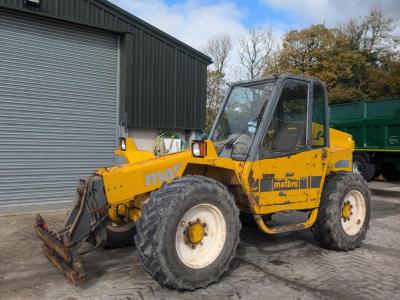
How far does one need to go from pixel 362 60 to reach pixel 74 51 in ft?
97.7

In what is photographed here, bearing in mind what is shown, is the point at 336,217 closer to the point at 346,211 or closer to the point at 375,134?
the point at 346,211

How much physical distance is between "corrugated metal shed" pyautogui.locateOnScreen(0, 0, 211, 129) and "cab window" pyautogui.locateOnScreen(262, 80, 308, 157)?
592 centimetres

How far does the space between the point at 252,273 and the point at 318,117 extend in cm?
255

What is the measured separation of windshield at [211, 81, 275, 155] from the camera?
19.5ft

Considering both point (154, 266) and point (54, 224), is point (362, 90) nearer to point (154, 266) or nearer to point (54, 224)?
point (54, 224)

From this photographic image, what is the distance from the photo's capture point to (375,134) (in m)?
16.6

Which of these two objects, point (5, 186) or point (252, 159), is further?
point (5, 186)

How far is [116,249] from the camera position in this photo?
21.2 ft

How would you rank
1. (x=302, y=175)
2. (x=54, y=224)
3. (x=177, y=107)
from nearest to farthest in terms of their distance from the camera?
(x=302, y=175), (x=54, y=224), (x=177, y=107)

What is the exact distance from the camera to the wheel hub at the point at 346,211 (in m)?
6.84

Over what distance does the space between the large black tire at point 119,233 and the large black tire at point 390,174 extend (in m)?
14.1

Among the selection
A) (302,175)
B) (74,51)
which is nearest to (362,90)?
(74,51)

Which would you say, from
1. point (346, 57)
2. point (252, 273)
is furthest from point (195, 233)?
point (346, 57)

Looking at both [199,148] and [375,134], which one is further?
[375,134]
